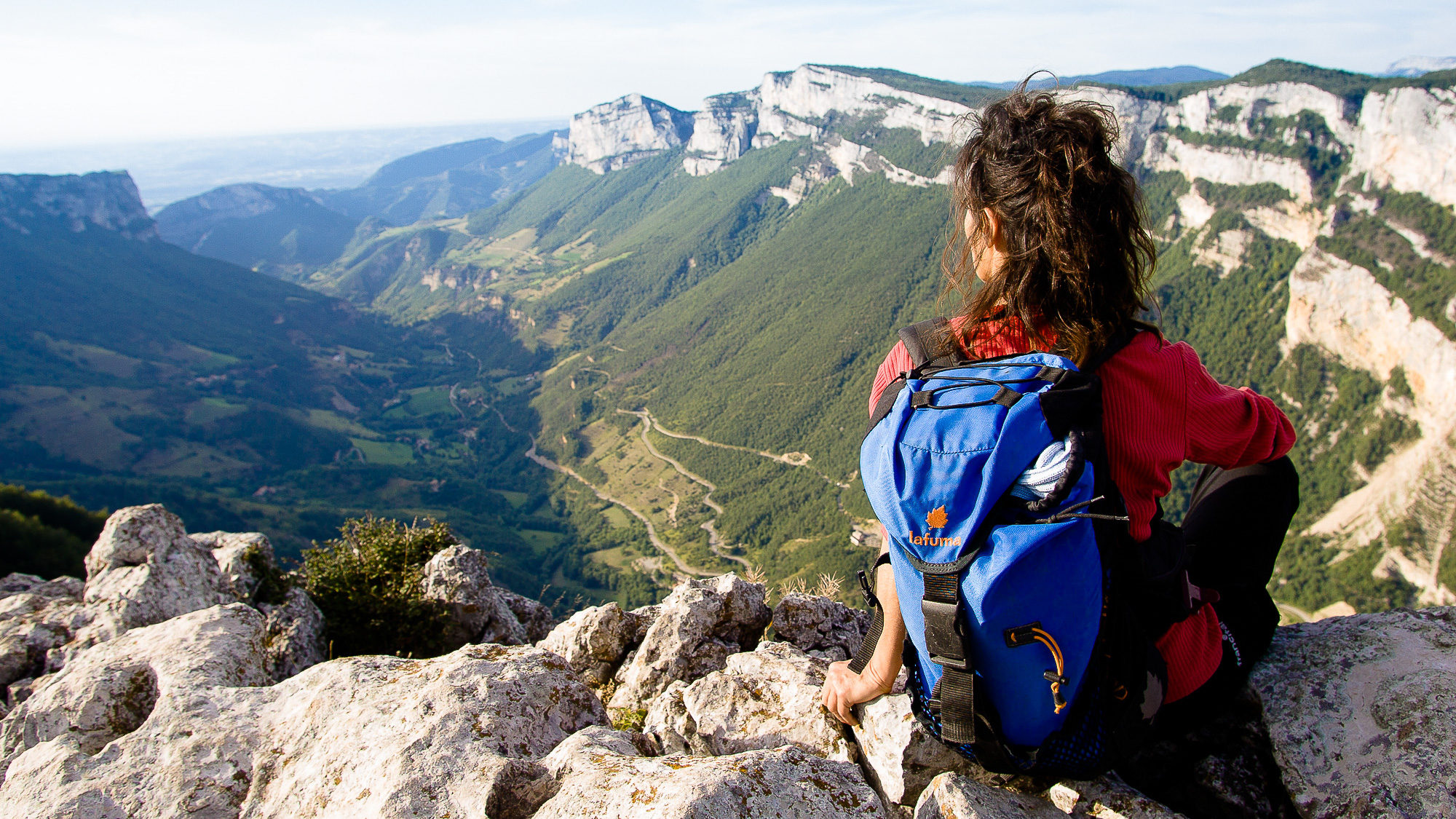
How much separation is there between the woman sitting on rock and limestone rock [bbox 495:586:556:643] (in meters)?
9.32

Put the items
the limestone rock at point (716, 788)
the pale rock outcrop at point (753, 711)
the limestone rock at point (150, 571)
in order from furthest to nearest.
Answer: the limestone rock at point (150, 571)
the pale rock outcrop at point (753, 711)
the limestone rock at point (716, 788)

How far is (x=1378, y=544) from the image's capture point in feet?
188

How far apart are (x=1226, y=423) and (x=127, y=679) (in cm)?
916

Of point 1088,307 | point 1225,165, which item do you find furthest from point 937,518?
point 1225,165

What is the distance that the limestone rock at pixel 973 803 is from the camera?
3.57m

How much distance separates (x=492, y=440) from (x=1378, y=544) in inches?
5217

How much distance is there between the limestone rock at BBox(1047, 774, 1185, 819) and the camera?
3.69 meters

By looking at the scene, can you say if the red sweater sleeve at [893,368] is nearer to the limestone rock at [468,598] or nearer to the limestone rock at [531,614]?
the limestone rock at [468,598]

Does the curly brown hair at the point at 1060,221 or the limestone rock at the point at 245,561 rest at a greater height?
the curly brown hair at the point at 1060,221

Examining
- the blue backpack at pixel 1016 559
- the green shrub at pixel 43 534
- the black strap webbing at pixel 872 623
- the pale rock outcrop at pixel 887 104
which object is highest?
the pale rock outcrop at pixel 887 104

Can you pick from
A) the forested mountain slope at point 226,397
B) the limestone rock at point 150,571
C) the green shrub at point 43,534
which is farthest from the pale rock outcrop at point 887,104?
the limestone rock at point 150,571

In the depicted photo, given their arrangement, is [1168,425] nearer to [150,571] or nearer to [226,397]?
[150,571]

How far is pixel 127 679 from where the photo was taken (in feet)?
20.6

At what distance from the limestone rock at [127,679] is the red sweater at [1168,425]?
6984 millimetres
